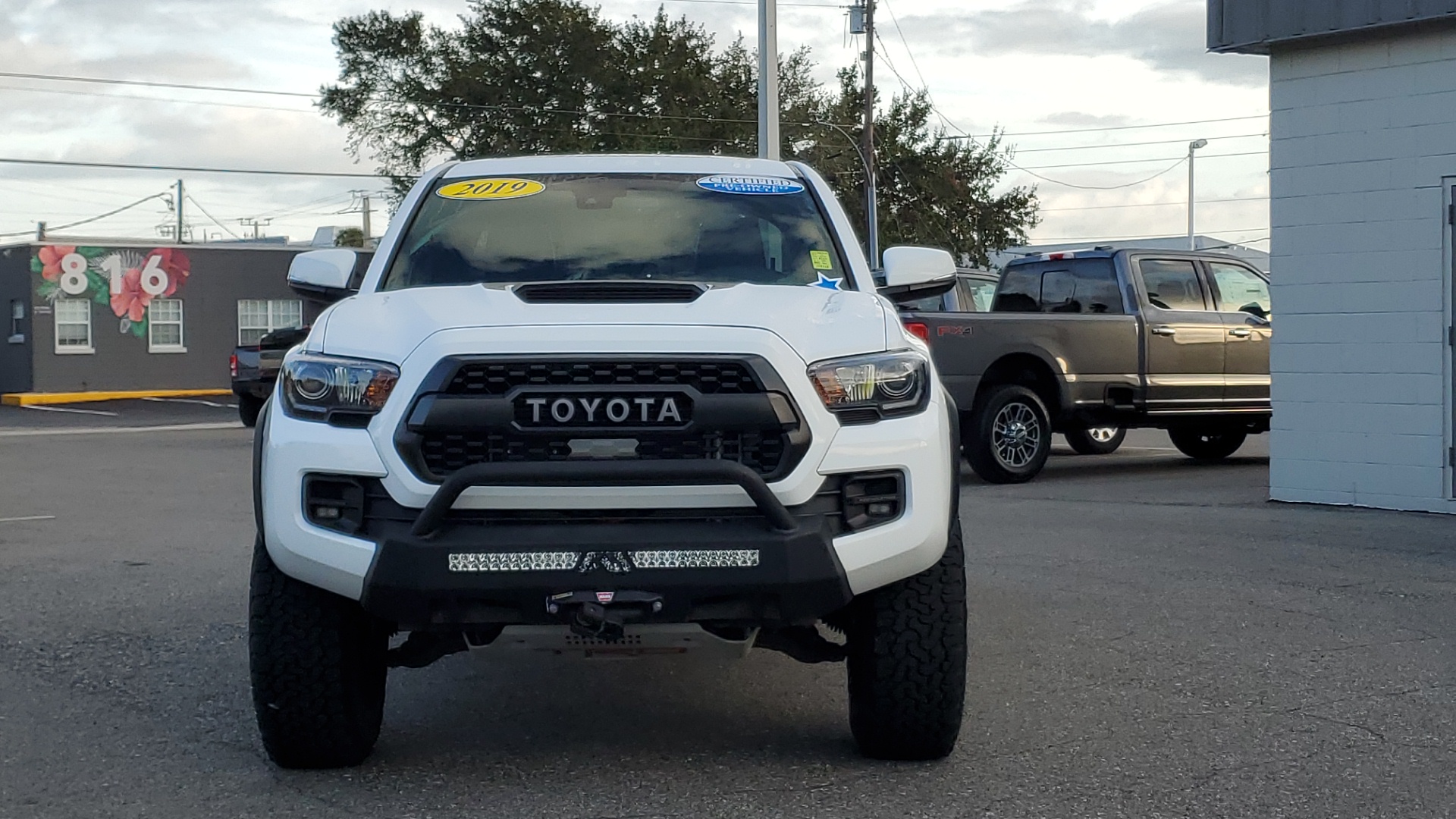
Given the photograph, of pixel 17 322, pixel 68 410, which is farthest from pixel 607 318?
pixel 17 322

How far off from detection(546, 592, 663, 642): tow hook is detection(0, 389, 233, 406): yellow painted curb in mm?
37889

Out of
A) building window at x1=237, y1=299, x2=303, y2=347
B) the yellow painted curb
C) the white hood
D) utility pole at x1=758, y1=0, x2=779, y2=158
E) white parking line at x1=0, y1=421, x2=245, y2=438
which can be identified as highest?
utility pole at x1=758, y1=0, x2=779, y2=158

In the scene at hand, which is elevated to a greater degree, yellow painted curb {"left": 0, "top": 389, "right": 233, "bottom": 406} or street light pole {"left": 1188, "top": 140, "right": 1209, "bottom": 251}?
street light pole {"left": 1188, "top": 140, "right": 1209, "bottom": 251}

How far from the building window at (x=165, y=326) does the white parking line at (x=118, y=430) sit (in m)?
12.8

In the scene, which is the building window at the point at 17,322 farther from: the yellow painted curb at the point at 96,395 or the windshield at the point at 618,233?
the windshield at the point at 618,233

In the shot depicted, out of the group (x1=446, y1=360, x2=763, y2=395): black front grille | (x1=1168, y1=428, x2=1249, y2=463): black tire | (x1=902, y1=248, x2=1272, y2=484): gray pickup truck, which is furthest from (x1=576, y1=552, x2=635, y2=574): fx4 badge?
(x1=1168, y1=428, x2=1249, y2=463): black tire

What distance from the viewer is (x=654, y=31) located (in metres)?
48.5

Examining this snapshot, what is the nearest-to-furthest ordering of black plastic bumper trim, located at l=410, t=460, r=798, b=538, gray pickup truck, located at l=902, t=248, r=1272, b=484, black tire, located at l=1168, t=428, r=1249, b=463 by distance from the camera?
black plastic bumper trim, located at l=410, t=460, r=798, b=538
gray pickup truck, located at l=902, t=248, r=1272, b=484
black tire, located at l=1168, t=428, r=1249, b=463

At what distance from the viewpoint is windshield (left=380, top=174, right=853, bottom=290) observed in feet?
18.4

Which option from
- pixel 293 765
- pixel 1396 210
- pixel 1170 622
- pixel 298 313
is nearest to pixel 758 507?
pixel 293 765

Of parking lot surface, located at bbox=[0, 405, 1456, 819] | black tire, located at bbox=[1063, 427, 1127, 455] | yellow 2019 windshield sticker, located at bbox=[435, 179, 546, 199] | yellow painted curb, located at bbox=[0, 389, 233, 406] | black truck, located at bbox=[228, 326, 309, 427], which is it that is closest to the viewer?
parking lot surface, located at bbox=[0, 405, 1456, 819]

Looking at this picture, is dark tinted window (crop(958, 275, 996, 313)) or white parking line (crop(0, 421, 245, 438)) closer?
dark tinted window (crop(958, 275, 996, 313))

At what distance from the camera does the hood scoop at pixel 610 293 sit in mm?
4734

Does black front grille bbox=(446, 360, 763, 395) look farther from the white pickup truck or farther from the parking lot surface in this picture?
the parking lot surface
